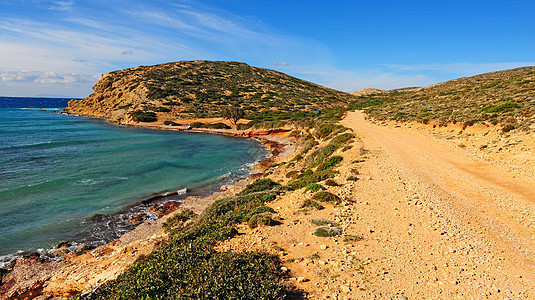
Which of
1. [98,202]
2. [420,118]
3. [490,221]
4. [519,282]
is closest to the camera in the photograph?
[519,282]

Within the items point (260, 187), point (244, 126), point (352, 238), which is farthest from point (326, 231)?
point (244, 126)

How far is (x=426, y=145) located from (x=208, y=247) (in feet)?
75.3

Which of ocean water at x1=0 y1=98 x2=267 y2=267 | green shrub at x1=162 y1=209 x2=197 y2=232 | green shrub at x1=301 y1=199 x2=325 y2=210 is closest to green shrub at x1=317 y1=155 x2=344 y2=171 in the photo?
green shrub at x1=301 y1=199 x2=325 y2=210

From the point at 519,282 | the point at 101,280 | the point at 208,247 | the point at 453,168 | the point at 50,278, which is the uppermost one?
the point at 453,168

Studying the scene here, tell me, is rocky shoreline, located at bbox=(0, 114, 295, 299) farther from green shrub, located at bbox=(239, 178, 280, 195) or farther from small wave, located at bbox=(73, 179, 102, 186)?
small wave, located at bbox=(73, 179, 102, 186)

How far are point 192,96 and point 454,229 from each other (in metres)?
93.9

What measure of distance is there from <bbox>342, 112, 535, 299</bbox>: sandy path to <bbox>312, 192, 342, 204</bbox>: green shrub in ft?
5.35

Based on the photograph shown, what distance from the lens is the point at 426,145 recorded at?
23.6 metres

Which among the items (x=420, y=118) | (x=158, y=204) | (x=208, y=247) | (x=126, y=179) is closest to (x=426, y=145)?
(x=420, y=118)

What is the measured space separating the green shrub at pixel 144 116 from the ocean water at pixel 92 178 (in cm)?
2397

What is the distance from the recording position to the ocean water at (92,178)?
1719 centimetres

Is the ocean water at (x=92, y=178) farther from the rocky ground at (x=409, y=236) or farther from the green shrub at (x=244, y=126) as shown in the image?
the green shrub at (x=244, y=126)

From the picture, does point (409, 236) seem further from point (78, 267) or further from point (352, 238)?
point (78, 267)

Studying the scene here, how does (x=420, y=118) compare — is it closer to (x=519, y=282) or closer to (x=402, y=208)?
(x=402, y=208)
